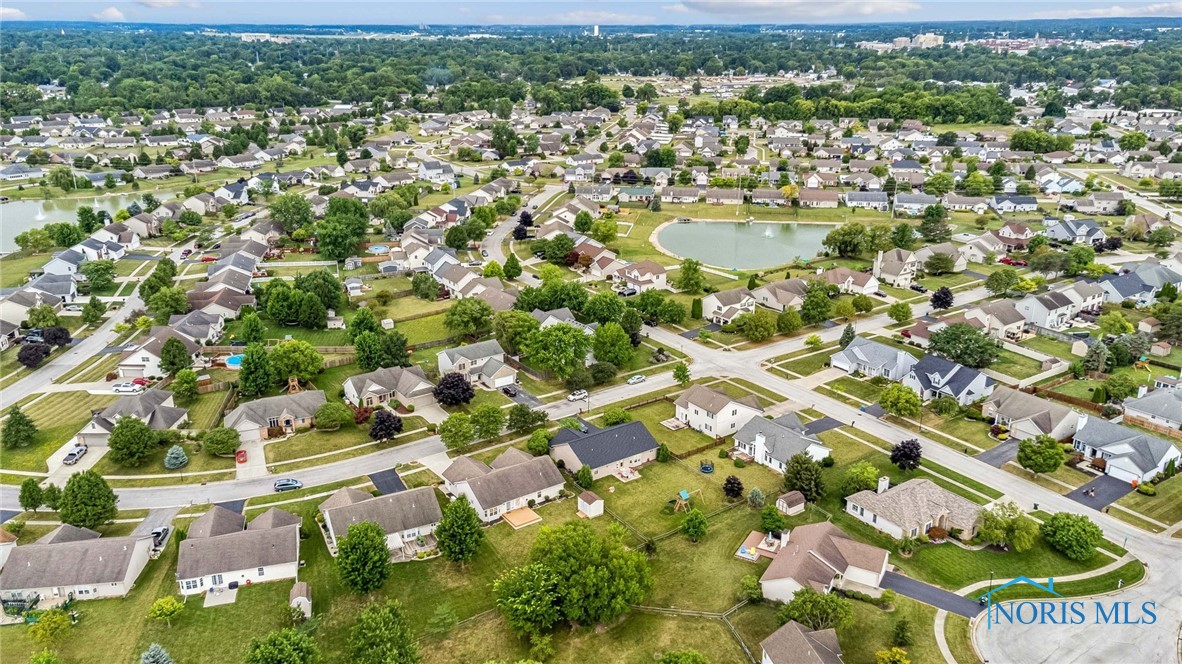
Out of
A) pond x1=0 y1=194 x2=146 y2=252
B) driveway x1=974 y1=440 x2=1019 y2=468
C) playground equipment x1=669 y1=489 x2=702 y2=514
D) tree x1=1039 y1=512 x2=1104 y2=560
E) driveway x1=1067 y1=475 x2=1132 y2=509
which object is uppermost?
tree x1=1039 y1=512 x2=1104 y2=560

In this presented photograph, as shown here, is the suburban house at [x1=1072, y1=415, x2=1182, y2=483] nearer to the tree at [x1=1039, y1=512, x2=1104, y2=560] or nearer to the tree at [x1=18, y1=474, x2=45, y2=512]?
the tree at [x1=1039, y1=512, x2=1104, y2=560]

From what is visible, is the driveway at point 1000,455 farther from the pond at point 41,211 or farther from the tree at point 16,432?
the pond at point 41,211

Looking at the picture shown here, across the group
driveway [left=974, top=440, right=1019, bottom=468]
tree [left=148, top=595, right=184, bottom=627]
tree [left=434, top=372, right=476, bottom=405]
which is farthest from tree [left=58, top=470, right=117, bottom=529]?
driveway [left=974, top=440, right=1019, bottom=468]

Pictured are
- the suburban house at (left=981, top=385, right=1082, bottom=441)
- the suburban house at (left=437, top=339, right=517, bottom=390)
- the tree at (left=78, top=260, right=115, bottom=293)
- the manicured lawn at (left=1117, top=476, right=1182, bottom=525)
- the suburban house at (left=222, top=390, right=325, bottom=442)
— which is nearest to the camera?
the manicured lawn at (left=1117, top=476, right=1182, bottom=525)

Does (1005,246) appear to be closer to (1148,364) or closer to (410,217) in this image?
(1148,364)

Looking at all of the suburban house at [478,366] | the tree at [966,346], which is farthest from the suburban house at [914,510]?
the suburban house at [478,366]

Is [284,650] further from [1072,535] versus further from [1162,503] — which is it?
[1162,503]

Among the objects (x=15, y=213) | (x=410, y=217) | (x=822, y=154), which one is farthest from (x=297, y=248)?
(x=822, y=154)
